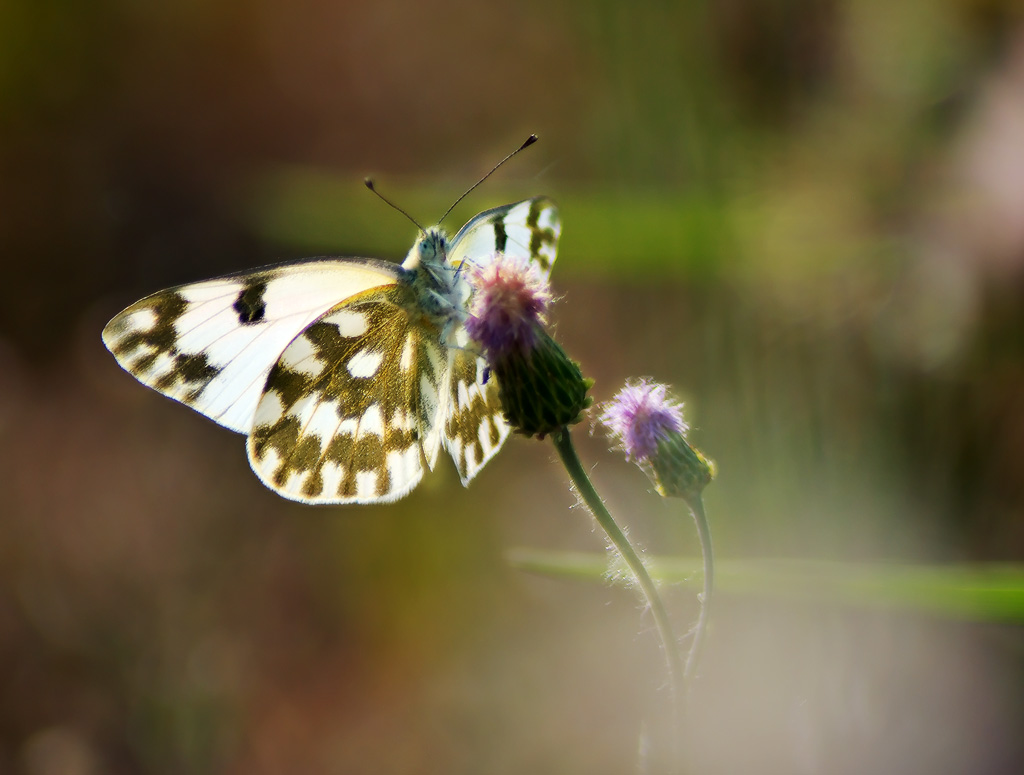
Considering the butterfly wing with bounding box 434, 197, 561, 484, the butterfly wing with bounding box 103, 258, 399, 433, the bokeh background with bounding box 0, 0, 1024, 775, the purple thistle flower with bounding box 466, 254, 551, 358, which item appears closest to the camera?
the purple thistle flower with bounding box 466, 254, 551, 358

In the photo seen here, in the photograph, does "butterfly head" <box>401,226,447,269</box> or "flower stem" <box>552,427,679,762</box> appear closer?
"flower stem" <box>552,427,679,762</box>

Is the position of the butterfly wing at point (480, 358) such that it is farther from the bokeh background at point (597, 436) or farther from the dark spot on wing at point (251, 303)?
the bokeh background at point (597, 436)

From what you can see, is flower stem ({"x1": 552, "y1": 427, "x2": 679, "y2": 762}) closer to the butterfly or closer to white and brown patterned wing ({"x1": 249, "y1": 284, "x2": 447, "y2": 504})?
the butterfly

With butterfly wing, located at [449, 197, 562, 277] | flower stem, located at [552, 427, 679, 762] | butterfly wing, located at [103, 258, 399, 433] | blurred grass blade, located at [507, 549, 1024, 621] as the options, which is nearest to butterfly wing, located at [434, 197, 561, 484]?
butterfly wing, located at [449, 197, 562, 277]

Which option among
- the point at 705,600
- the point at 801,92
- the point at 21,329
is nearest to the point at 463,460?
the point at 705,600

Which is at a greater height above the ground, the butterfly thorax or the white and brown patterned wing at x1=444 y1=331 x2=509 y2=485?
the butterfly thorax

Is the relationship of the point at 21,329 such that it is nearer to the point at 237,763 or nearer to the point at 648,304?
the point at 237,763

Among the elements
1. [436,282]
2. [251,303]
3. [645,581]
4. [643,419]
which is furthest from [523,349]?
[251,303]
